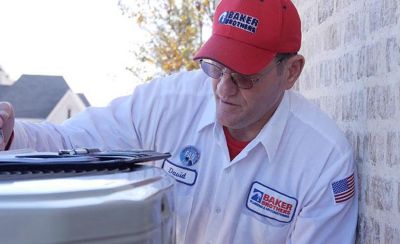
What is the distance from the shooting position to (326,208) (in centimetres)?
249

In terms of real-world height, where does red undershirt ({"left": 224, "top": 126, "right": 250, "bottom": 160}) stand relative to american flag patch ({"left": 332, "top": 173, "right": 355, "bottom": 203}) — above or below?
above

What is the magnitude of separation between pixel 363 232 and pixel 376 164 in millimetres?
302

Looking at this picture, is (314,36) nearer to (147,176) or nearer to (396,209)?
(396,209)

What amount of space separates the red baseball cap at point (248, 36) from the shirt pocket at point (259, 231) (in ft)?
1.81

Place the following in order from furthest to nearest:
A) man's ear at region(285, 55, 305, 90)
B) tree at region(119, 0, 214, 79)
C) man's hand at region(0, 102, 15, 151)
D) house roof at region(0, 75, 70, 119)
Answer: house roof at region(0, 75, 70, 119) < tree at region(119, 0, 214, 79) < man's ear at region(285, 55, 305, 90) < man's hand at region(0, 102, 15, 151)

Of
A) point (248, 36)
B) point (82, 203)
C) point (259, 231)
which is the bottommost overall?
point (259, 231)

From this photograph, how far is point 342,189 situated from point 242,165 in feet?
1.26

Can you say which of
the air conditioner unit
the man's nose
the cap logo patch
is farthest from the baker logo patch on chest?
the air conditioner unit

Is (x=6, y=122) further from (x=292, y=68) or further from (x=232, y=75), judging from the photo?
(x=292, y=68)

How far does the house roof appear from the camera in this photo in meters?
20.7

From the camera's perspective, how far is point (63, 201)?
1.06m

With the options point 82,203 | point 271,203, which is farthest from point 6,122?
point 82,203

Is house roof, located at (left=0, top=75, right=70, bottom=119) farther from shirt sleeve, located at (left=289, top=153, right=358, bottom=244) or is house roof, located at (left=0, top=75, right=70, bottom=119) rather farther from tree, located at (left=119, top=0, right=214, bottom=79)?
shirt sleeve, located at (left=289, top=153, right=358, bottom=244)

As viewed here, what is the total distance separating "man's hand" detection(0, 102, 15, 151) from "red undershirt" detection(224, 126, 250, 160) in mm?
875
